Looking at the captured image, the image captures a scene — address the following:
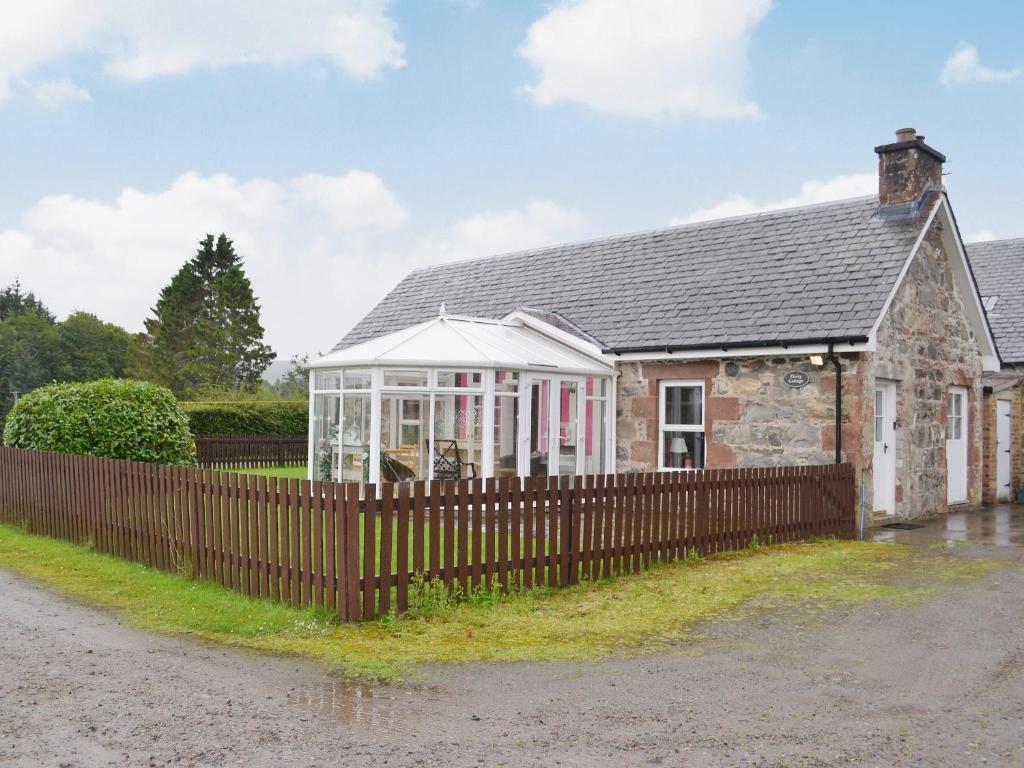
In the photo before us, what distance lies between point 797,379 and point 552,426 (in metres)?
4.06

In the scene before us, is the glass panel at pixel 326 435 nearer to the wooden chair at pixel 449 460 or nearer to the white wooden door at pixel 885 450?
the wooden chair at pixel 449 460

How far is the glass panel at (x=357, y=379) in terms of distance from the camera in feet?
48.9

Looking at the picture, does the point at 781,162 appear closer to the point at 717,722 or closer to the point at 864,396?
the point at 864,396

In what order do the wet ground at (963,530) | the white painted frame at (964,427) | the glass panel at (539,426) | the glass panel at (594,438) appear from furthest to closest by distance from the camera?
the white painted frame at (964,427)
the glass panel at (594,438)
the glass panel at (539,426)
the wet ground at (963,530)

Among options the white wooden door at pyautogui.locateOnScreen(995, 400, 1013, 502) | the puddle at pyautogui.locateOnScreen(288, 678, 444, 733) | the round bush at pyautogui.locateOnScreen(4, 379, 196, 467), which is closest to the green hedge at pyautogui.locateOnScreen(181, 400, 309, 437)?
the round bush at pyautogui.locateOnScreen(4, 379, 196, 467)

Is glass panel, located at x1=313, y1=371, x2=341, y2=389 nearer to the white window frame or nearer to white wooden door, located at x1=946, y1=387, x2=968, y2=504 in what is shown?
the white window frame

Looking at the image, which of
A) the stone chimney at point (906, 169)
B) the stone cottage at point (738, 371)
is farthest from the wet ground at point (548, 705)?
the stone chimney at point (906, 169)

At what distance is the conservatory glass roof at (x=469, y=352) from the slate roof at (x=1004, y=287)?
1008 cm

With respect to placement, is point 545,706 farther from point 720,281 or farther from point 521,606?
point 720,281

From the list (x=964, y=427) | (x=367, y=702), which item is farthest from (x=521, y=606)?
(x=964, y=427)

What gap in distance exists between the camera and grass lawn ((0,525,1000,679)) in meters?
6.83

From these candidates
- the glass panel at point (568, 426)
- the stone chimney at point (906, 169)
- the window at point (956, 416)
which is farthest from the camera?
the window at point (956, 416)

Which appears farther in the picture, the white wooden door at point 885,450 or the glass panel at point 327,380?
the glass panel at point 327,380

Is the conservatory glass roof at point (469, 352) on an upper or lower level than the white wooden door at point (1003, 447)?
upper
